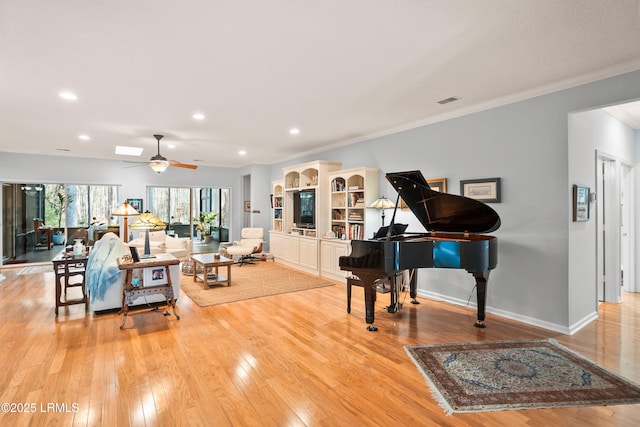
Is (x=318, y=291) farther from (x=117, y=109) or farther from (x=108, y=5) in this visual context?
(x=108, y=5)

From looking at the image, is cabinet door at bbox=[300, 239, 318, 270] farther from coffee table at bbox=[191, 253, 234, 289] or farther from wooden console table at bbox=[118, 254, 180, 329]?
wooden console table at bbox=[118, 254, 180, 329]

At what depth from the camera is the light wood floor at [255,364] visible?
2.12 m

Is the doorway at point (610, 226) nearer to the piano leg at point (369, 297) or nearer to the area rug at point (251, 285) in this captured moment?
the piano leg at point (369, 297)

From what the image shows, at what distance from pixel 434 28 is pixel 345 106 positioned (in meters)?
1.92

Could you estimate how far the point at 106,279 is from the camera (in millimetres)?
4059

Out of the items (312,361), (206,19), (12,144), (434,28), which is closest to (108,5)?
(206,19)

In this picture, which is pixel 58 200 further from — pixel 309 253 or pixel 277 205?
pixel 309 253

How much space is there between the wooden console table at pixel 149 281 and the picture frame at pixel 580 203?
4.81 meters

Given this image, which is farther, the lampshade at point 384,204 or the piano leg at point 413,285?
the lampshade at point 384,204

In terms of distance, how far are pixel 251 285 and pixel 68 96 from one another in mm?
3770

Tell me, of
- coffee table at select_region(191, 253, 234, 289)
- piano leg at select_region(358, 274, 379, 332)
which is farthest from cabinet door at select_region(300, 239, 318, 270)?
piano leg at select_region(358, 274, 379, 332)

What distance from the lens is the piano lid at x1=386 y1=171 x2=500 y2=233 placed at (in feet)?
11.5

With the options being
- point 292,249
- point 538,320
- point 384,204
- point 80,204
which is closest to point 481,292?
point 538,320

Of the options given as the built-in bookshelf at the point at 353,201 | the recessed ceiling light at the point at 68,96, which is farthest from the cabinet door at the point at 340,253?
the recessed ceiling light at the point at 68,96
